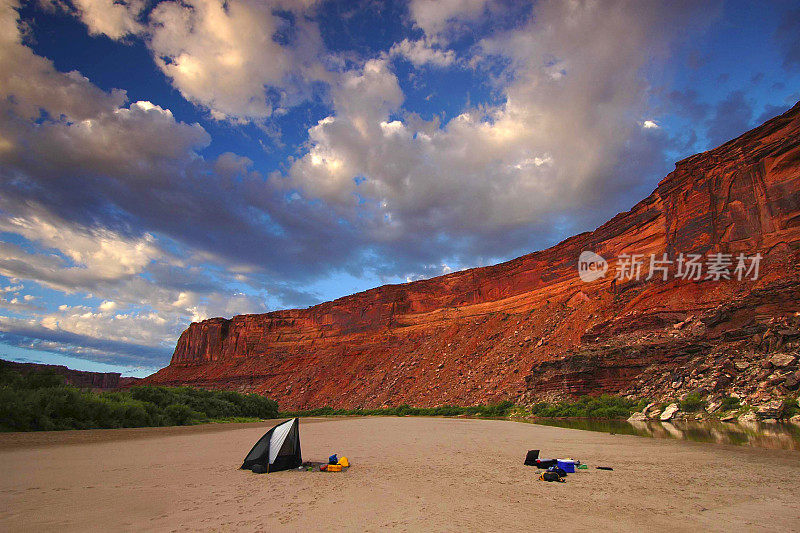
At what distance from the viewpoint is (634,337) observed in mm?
26531

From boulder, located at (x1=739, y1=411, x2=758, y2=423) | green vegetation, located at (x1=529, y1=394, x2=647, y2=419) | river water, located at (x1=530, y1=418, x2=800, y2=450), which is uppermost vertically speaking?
boulder, located at (x1=739, y1=411, x2=758, y2=423)

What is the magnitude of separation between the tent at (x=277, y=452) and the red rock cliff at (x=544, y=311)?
23676 millimetres

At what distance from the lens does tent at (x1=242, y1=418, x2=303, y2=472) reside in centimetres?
651

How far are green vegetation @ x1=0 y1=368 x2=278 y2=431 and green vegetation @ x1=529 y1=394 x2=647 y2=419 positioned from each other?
20072 mm

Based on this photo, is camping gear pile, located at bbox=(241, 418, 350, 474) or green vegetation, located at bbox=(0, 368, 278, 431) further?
green vegetation, located at bbox=(0, 368, 278, 431)

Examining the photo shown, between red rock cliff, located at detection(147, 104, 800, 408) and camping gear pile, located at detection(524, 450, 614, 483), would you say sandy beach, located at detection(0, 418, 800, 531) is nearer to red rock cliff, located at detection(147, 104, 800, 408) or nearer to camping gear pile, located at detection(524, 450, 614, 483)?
camping gear pile, located at detection(524, 450, 614, 483)

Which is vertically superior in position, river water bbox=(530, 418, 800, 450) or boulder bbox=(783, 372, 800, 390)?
boulder bbox=(783, 372, 800, 390)

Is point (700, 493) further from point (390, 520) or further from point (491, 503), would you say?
point (390, 520)

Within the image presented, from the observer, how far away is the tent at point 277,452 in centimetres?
651

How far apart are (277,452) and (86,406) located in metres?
12.4

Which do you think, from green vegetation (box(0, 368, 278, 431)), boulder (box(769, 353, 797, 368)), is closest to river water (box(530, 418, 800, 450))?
boulder (box(769, 353, 797, 368))

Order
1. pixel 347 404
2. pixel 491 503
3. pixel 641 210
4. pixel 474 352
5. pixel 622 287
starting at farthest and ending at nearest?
pixel 347 404
pixel 474 352
pixel 641 210
pixel 622 287
pixel 491 503

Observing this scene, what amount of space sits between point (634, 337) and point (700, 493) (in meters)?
24.8

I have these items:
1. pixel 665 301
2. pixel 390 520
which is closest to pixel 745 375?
pixel 665 301
